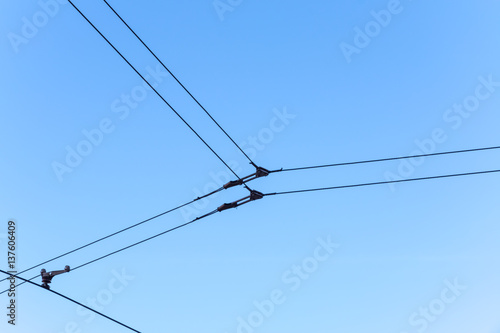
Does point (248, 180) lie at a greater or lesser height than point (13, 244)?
lesser

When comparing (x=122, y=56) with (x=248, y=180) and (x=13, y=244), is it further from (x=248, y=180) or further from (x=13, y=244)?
(x=13, y=244)

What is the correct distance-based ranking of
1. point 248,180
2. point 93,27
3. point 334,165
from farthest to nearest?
→ point 334,165, point 248,180, point 93,27

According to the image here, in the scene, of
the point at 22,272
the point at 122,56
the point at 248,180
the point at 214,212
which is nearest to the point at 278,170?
the point at 248,180

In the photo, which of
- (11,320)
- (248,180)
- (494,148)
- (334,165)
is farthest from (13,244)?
(494,148)

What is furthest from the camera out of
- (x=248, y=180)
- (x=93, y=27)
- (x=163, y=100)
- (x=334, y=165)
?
(x=334, y=165)

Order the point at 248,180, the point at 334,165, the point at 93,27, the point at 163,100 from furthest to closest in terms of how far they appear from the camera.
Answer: the point at 334,165, the point at 163,100, the point at 248,180, the point at 93,27

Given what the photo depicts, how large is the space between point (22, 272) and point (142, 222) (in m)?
3.73

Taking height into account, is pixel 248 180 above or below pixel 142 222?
below

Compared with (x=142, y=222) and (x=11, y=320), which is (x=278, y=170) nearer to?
(x=142, y=222)

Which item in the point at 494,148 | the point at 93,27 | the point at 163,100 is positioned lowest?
the point at 494,148

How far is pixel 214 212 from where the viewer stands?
14953mm

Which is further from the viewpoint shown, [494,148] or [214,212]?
[494,148]

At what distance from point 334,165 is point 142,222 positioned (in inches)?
253

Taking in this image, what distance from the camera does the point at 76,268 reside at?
624 inches
